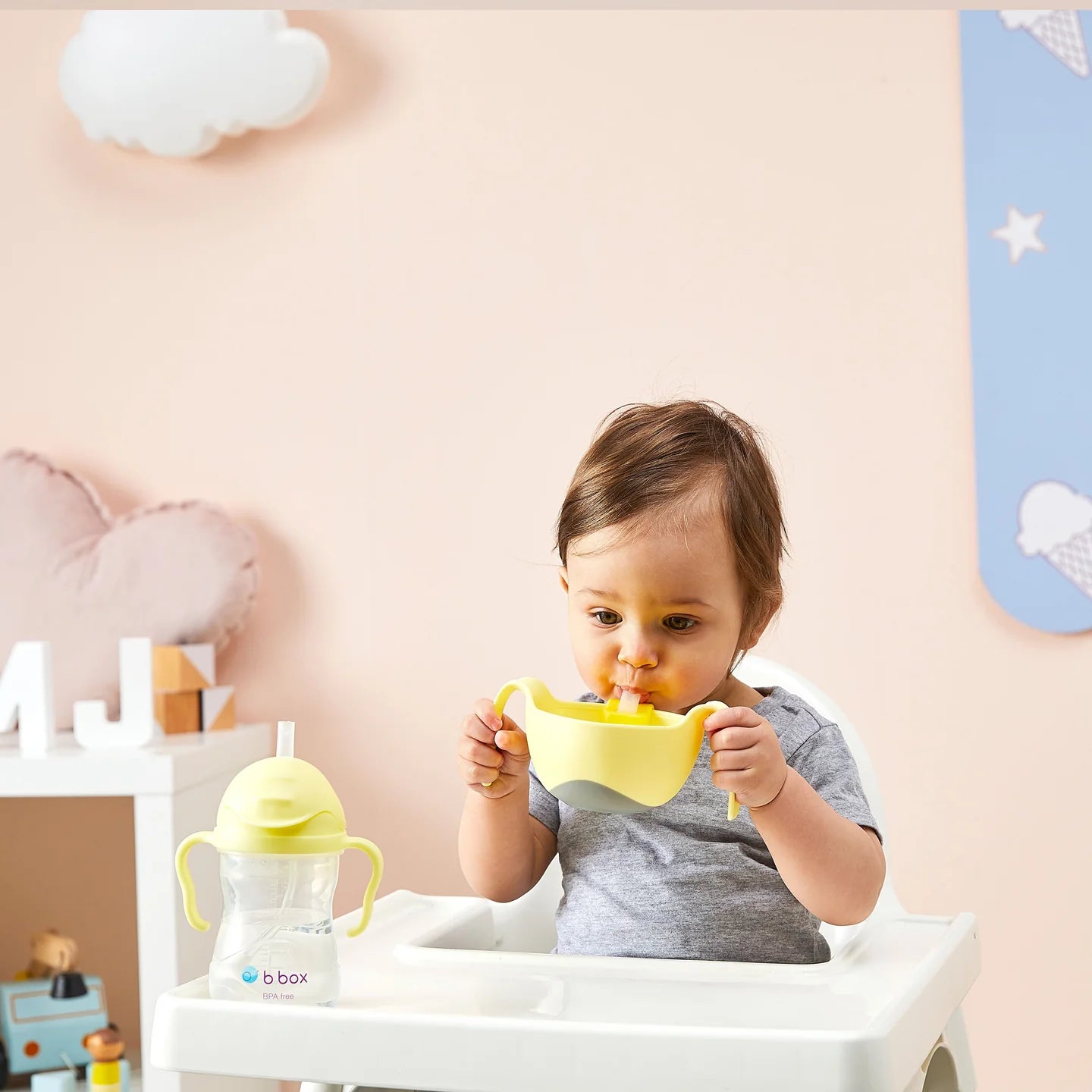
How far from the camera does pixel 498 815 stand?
2.91ft

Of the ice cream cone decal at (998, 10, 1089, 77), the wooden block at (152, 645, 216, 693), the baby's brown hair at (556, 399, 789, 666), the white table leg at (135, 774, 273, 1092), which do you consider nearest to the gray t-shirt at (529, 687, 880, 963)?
the baby's brown hair at (556, 399, 789, 666)

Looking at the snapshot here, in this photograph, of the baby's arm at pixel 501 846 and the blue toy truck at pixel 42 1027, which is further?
the blue toy truck at pixel 42 1027

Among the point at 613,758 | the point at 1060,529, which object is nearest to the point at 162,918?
the point at 613,758

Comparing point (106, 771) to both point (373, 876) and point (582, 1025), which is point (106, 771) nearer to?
point (373, 876)

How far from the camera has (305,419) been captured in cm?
153

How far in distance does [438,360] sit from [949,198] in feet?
1.94

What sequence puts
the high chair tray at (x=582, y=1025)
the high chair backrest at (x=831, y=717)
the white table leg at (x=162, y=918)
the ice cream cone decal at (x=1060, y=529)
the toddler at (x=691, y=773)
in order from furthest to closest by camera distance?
the ice cream cone decal at (x=1060, y=529)
the white table leg at (x=162, y=918)
the high chair backrest at (x=831, y=717)
the toddler at (x=691, y=773)
the high chair tray at (x=582, y=1025)

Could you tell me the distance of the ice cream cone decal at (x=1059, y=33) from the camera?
1.36 metres

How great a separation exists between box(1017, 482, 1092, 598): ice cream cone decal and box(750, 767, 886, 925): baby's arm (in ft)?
2.10

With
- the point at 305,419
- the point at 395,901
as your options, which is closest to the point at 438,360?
the point at 305,419

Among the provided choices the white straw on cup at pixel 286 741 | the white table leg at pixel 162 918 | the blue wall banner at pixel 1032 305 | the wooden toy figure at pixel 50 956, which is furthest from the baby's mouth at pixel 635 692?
the wooden toy figure at pixel 50 956

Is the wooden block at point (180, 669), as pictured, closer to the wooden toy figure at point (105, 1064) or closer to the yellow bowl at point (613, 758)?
the wooden toy figure at point (105, 1064)

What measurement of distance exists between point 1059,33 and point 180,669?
1147 millimetres

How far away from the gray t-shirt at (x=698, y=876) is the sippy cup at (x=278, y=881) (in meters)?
0.24
